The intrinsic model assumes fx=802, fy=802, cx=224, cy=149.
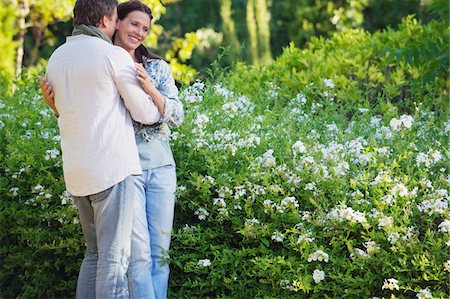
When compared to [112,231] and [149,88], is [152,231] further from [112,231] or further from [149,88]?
[149,88]

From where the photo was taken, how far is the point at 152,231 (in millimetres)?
3910

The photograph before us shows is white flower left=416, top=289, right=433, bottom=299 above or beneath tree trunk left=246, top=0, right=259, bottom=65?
beneath

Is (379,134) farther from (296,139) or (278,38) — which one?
(278,38)

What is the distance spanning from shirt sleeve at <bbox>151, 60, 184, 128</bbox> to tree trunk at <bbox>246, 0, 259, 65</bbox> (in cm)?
959

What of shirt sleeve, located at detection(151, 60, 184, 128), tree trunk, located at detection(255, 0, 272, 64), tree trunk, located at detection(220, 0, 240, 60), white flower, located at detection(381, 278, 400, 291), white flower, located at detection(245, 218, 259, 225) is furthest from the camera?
tree trunk, located at detection(220, 0, 240, 60)

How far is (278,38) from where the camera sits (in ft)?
50.2

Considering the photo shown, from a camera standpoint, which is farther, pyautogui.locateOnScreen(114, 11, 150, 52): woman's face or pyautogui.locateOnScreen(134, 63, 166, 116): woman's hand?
pyautogui.locateOnScreen(114, 11, 150, 52): woman's face

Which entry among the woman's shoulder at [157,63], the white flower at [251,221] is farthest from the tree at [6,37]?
the white flower at [251,221]

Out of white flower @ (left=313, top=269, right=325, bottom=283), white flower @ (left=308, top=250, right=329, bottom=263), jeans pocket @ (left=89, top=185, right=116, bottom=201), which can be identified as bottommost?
white flower @ (left=313, top=269, right=325, bottom=283)

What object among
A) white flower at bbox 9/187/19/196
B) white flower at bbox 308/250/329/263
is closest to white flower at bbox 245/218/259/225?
white flower at bbox 308/250/329/263

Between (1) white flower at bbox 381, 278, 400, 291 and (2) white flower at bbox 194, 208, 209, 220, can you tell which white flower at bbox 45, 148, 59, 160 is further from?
(1) white flower at bbox 381, 278, 400, 291

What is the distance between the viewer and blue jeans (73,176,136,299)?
360cm

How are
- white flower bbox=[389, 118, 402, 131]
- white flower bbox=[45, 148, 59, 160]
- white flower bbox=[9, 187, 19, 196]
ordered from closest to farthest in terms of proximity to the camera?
1. white flower bbox=[389, 118, 402, 131]
2. white flower bbox=[45, 148, 59, 160]
3. white flower bbox=[9, 187, 19, 196]

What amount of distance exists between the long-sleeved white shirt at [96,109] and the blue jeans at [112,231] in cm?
6
